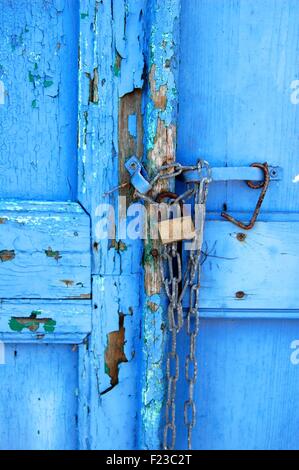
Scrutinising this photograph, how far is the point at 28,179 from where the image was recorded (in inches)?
32.5

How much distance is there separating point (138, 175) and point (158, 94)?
0.14 meters

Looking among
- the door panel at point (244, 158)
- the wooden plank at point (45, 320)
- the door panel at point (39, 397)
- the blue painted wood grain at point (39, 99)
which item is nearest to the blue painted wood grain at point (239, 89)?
the door panel at point (244, 158)

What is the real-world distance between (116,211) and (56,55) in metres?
0.30

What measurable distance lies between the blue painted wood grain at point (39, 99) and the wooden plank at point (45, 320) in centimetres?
20

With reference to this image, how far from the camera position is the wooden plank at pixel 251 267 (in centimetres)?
83

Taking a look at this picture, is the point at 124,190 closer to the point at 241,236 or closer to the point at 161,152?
the point at 161,152

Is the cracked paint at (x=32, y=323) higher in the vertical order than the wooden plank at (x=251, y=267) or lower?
lower

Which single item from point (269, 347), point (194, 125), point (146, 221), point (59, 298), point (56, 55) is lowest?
point (269, 347)

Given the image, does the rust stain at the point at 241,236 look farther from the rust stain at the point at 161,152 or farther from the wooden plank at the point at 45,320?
the wooden plank at the point at 45,320

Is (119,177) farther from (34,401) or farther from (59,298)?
(34,401)

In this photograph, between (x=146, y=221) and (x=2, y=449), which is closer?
(x=146, y=221)

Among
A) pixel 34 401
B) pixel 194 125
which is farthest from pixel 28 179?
pixel 34 401

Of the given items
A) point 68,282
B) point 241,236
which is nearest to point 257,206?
point 241,236

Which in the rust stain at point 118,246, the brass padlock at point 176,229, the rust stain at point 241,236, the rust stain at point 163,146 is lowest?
the rust stain at point 118,246
